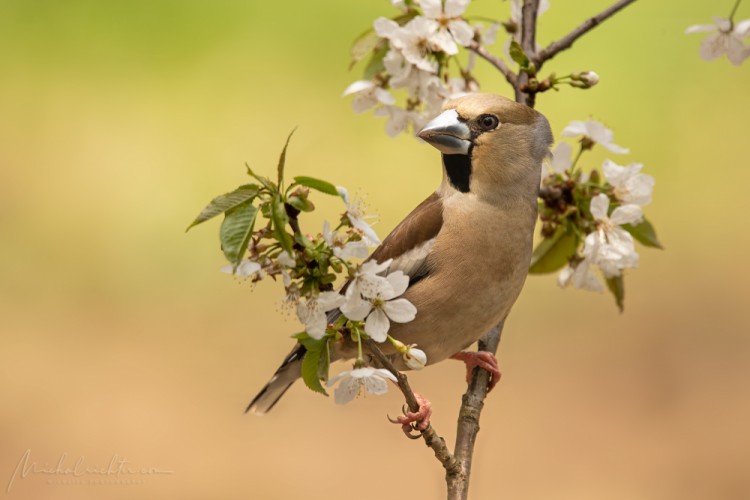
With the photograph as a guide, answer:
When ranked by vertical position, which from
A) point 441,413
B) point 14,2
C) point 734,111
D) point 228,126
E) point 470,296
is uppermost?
point 734,111

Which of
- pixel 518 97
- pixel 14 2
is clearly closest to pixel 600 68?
pixel 518 97

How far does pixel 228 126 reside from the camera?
5016mm

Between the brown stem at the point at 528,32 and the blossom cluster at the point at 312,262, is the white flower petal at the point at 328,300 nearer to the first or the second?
the blossom cluster at the point at 312,262

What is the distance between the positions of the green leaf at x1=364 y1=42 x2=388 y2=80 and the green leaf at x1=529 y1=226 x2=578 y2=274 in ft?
1.74

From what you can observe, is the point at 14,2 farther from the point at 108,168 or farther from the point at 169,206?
the point at 169,206

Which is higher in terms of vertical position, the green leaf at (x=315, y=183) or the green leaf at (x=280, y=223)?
the green leaf at (x=315, y=183)

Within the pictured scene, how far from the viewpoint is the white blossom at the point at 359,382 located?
162 centimetres

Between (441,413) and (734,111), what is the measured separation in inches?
87.9

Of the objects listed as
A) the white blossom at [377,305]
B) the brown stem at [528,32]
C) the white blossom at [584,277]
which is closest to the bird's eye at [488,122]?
the brown stem at [528,32]

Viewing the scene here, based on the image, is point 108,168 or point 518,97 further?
point 108,168

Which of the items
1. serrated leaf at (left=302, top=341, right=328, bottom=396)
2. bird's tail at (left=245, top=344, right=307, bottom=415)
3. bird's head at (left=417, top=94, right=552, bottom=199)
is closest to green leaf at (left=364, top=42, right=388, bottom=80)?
bird's head at (left=417, top=94, right=552, bottom=199)

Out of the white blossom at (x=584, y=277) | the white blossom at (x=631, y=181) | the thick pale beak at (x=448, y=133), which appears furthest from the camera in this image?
the white blossom at (x=584, y=277)

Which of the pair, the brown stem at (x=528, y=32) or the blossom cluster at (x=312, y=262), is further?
the brown stem at (x=528, y=32)

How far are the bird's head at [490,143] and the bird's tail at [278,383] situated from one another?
0.55 meters
